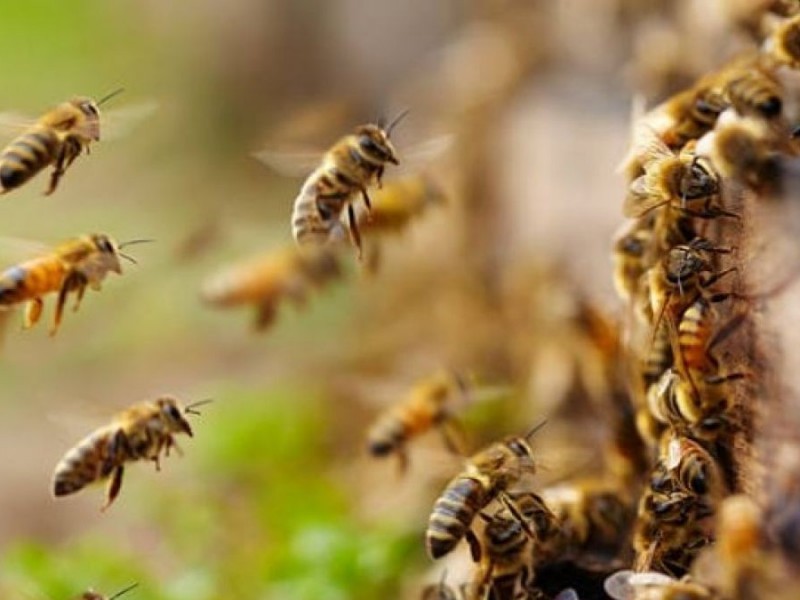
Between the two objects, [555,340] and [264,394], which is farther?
[264,394]

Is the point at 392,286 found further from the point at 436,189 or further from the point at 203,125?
the point at 203,125

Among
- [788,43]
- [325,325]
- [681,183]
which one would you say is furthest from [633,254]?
[325,325]

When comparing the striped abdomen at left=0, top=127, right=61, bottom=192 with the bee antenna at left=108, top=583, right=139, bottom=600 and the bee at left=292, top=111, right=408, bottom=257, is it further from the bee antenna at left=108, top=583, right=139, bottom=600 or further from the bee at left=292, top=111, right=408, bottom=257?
the bee antenna at left=108, top=583, right=139, bottom=600

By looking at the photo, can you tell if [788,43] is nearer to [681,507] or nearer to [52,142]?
[681,507]

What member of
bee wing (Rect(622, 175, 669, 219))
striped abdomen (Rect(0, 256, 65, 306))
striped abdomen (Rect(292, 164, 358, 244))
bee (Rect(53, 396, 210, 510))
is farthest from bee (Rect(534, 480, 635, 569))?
striped abdomen (Rect(0, 256, 65, 306))

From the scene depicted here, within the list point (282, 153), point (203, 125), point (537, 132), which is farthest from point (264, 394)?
point (203, 125)

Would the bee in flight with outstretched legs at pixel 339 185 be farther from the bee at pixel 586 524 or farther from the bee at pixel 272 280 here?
the bee at pixel 272 280
